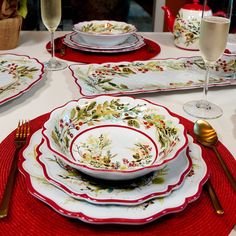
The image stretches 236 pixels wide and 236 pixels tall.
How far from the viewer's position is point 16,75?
0.92 meters

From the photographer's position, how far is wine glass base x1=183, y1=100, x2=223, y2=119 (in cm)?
Answer: 81

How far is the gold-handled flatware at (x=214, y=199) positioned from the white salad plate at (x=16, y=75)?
448 mm

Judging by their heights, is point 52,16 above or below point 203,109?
above

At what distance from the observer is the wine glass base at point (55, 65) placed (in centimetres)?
104

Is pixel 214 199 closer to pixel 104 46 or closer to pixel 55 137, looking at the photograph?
pixel 55 137

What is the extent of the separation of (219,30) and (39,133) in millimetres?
434

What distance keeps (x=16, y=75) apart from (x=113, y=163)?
1.38 feet

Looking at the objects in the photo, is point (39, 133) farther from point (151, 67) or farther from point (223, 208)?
point (151, 67)

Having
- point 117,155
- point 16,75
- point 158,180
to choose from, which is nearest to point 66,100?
point 16,75

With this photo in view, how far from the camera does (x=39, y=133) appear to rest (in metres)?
0.65

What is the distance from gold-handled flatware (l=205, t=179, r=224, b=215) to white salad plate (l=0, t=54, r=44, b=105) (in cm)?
45

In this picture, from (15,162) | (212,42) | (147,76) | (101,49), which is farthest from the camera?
(101,49)

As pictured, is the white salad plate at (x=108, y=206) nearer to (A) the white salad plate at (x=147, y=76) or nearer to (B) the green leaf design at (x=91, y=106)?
(B) the green leaf design at (x=91, y=106)

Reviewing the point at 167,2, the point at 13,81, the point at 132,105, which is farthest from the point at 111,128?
the point at 167,2
